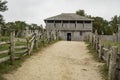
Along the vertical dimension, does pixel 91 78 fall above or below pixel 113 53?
below

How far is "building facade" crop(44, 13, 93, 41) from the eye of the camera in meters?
61.1

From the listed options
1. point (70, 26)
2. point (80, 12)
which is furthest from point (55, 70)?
point (80, 12)

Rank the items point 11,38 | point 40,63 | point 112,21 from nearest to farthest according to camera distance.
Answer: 1. point 11,38
2. point 40,63
3. point 112,21

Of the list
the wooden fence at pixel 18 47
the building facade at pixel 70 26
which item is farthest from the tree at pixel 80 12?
the wooden fence at pixel 18 47

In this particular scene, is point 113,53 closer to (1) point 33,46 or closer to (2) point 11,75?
(2) point 11,75

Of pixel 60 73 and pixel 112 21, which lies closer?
pixel 60 73

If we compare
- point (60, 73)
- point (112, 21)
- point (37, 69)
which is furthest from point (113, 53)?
point (112, 21)

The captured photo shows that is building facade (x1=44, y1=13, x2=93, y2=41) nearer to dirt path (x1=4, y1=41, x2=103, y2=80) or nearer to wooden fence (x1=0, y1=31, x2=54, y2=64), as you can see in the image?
wooden fence (x1=0, y1=31, x2=54, y2=64)

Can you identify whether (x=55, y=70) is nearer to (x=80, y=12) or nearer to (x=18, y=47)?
(x=18, y=47)

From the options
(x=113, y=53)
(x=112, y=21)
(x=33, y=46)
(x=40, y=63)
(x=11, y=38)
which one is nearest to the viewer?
(x=113, y=53)

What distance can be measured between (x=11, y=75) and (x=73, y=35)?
4915cm

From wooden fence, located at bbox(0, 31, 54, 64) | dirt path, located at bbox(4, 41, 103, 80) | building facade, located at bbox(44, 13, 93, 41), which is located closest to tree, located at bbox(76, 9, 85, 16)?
building facade, located at bbox(44, 13, 93, 41)

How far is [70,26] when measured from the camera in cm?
6200

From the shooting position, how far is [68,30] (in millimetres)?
61344
